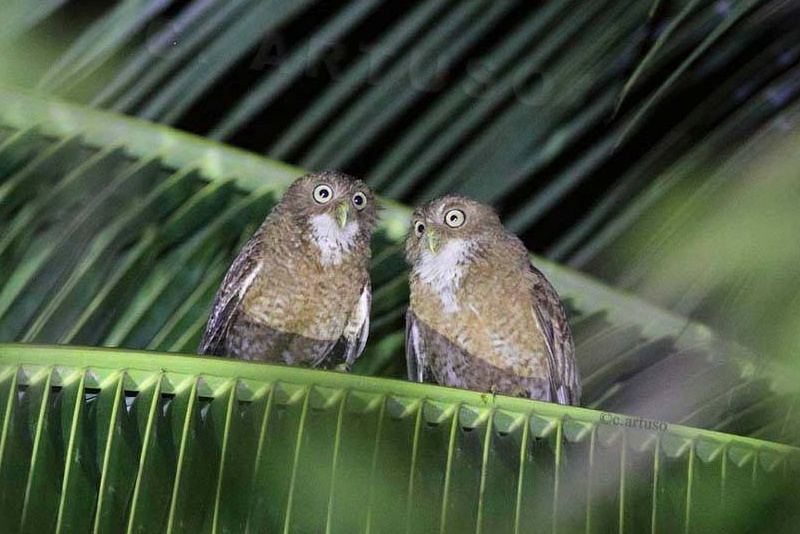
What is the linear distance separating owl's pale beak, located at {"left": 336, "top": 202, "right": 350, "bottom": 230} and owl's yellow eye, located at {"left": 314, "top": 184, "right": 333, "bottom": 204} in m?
0.09

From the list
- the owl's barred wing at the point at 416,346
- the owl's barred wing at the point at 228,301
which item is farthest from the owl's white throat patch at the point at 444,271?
the owl's barred wing at the point at 228,301

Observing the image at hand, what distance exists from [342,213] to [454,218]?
55 cm

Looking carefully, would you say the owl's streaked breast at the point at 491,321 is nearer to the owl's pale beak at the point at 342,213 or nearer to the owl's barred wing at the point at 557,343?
the owl's barred wing at the point at 557,343

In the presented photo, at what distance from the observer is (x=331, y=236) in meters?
5.54

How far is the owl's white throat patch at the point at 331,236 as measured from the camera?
18.1 ft

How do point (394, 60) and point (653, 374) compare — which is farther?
point (653, 374)

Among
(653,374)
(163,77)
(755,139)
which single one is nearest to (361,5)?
(163,77)

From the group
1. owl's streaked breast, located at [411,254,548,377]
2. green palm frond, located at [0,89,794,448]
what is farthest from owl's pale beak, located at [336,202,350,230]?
green palm frond, located at [0,89,794,448]

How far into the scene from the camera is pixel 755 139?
2.76m

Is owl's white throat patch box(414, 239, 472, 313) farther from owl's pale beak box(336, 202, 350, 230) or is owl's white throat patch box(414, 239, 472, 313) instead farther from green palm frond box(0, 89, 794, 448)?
green palm frond box(0, 89, 794, 448)

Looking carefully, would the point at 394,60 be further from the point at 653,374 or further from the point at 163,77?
the point at 653,374

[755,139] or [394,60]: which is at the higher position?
[394,60]

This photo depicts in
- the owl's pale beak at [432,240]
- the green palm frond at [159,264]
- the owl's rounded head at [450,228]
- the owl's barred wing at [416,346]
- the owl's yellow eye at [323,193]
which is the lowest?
the green palm frond at [159,264]

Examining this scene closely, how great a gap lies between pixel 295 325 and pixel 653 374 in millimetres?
2041
